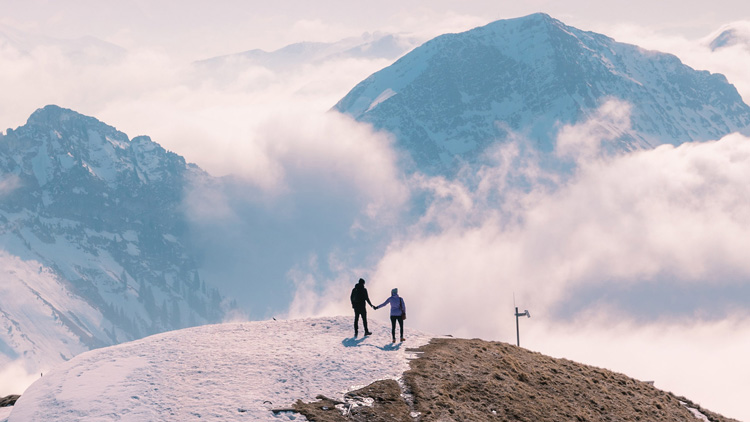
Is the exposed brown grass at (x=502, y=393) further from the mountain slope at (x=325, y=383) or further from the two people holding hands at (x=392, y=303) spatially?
the two people holding hands at (x=392, y=303)

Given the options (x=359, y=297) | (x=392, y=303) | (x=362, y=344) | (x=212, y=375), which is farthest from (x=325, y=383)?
(x=392, y=303)

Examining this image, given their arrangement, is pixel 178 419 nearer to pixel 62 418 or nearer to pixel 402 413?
pixel 62 418

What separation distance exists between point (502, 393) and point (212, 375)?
12642 mm

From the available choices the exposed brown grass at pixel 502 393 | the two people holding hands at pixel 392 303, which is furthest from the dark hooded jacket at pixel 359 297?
the exposed brown grass at pixel 502 393

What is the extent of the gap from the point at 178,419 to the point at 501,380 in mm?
15053

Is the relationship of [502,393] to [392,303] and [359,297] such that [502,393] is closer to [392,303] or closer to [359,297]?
[392,303]

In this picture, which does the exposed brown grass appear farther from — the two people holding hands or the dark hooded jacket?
the dark hooded jacket

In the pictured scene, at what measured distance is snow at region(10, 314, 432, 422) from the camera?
1190 inches

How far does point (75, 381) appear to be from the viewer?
33.5 meters

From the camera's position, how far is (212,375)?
1332 inches

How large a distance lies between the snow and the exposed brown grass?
4.22 ft

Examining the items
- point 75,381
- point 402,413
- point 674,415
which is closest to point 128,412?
point 75,381

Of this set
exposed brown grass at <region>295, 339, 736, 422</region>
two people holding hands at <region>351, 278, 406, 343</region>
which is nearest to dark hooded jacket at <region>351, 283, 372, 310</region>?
two people holding hands at <region>351, 278, 406, 343</region>

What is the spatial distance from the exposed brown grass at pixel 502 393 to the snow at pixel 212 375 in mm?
1286
